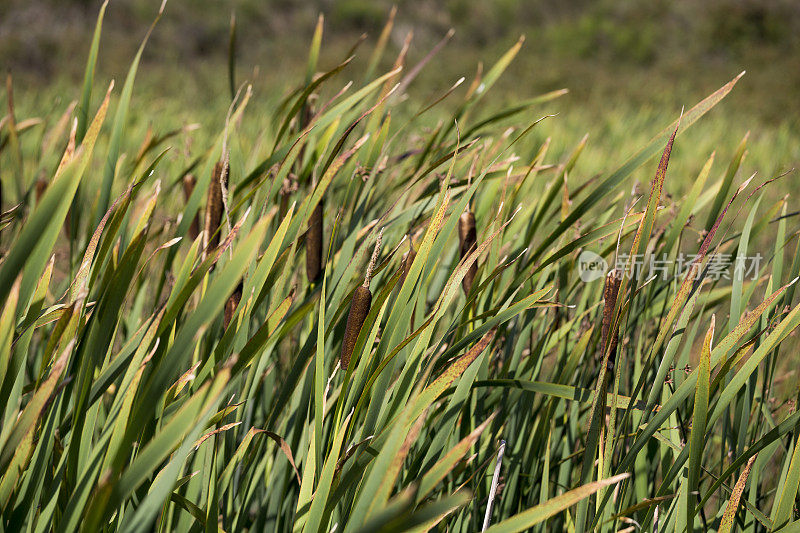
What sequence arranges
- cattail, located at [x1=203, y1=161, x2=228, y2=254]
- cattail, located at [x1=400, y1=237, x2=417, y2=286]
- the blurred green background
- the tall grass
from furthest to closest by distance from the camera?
the blurred green background
cattail, located at [x1=203, y1=161, x2=228, y2=254]
cattail, located at [x1=400, y1=237, x2=417, y2=286]
the tall grass

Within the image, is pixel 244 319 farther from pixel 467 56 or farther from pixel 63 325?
pixel 467 56

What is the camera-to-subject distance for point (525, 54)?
30.0 ft

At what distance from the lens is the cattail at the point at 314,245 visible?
1.62ft

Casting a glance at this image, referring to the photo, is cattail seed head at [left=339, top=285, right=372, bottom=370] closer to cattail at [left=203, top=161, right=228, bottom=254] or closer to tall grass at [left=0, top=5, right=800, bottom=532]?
tall grass at [left=0, top=5, right=800, bottom=532]

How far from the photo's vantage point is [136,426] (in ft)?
0.85

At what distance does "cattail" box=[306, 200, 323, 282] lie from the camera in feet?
1.62

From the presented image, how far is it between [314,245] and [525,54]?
938 centimetres

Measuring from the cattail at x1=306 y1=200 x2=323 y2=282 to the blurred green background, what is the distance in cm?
324

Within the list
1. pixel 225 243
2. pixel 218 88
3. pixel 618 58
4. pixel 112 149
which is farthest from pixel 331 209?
pixel 618 58

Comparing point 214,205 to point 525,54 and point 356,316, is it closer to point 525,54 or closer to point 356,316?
point 356,316

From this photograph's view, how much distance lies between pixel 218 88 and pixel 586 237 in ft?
20.0

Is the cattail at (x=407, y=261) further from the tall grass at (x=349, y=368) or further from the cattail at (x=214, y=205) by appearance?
the cattail at (x=214, y=205)
